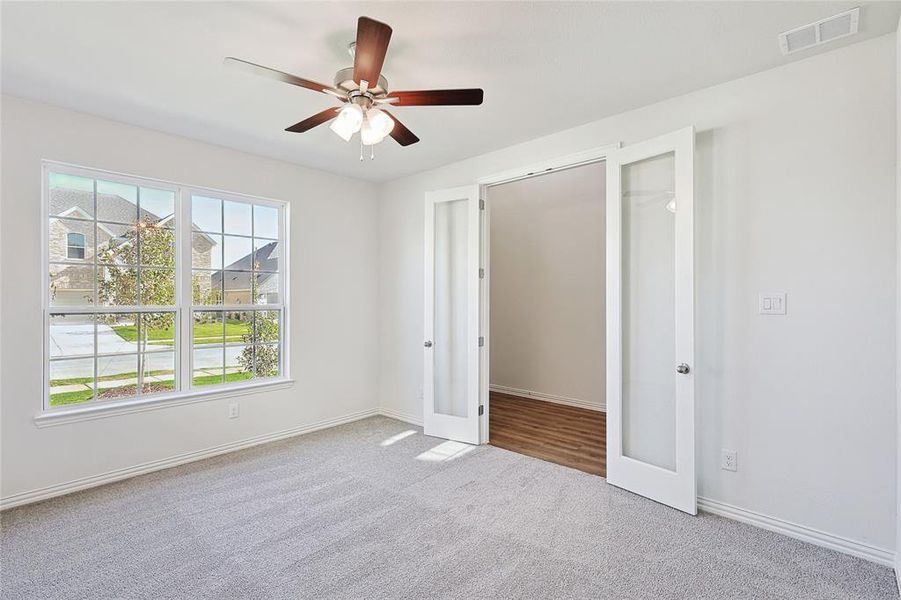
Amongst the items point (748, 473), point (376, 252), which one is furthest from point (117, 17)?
point (748, 473)

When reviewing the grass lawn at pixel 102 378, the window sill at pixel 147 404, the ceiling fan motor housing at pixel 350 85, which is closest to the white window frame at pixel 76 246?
the grass lawn at pixel 102 378

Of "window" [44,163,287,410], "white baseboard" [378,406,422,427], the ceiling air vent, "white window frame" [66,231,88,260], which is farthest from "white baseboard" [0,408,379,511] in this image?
the ceiling air vent

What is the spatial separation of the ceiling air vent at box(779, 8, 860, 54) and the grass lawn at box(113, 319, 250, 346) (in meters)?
4.35

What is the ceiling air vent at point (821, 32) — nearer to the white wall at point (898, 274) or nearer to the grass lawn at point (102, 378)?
the white wall at point (898, 274)

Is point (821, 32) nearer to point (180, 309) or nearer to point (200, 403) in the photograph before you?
point (180, 309)

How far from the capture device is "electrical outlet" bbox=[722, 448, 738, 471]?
8.43 ft

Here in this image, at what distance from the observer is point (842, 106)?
2252 mm

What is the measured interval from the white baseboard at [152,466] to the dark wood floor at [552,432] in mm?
1735

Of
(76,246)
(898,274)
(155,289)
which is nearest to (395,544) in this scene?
(155,289)

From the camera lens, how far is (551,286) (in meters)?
5.56

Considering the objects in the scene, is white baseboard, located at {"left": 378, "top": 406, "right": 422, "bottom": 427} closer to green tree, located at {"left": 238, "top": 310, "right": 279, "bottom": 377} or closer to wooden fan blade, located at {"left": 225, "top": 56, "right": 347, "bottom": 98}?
green tree, located at {"left": 238, "top": 310, "right": 279, "bottom": 377}

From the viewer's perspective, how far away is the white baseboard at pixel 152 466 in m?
2.79

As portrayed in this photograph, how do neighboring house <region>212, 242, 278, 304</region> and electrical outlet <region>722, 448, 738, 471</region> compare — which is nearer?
electrical outlet <region>722, 448, 738, 471</region>

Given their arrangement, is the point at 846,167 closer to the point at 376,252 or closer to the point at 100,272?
the point at 376,252
